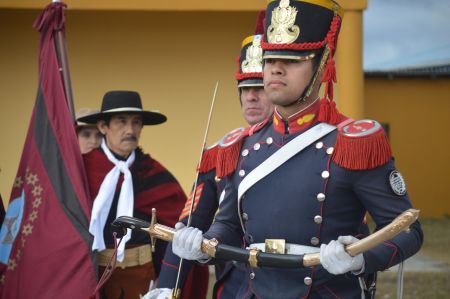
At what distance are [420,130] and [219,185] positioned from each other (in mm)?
12424

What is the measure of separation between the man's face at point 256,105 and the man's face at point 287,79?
1.48 metres

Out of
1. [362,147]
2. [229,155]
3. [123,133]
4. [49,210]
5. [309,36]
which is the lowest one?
[49,210]

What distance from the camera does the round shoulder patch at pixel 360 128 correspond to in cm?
304

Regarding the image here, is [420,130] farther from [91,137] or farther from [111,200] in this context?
[111,200]

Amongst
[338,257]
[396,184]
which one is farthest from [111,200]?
[338,257]

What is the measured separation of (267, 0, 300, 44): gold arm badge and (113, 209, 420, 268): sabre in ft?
2.55

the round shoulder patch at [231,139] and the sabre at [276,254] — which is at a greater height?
the round shoulder patch at [231,139]

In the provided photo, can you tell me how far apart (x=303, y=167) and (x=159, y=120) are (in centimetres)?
313

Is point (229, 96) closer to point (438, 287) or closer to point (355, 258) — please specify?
point (438, 287)

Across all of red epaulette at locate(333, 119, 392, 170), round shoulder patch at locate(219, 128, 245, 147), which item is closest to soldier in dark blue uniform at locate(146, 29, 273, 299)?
round shoulder patch at locate(219, 128, 245, 147)

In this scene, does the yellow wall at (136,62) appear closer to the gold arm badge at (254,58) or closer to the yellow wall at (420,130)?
the gold arm badge at (254,58)

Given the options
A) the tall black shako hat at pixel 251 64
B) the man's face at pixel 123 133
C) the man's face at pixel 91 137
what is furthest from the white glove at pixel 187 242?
the man's face at pixel 91 137

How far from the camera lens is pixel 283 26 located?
3.18 meters

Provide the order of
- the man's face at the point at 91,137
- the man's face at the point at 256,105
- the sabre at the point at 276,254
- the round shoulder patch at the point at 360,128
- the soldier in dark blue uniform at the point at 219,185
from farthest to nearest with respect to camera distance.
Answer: the man's face at the point at 91,137 < the man's face at the point at 256,105 < the soldier in dark blue uniform at the point at 219,185 < the round shoulder patch at the point at 360,128 < the sabre at the point at 276,254
